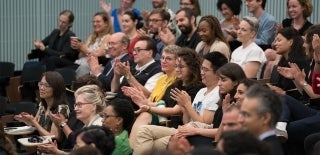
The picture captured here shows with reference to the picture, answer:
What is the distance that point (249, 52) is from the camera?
9.82 meters

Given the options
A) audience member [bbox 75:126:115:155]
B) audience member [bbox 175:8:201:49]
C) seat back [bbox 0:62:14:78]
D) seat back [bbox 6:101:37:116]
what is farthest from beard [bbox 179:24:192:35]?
audience member [bbox 75:126:115:155]

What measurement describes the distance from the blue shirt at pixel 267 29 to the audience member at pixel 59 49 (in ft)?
9.29

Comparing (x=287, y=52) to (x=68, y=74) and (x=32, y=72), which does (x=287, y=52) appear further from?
(x=32, y=72)

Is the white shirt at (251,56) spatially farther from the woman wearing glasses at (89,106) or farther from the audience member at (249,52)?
the woman wearing glasses at (89,106)

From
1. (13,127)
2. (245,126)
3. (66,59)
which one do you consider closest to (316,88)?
(245,126)

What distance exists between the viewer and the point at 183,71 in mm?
9055

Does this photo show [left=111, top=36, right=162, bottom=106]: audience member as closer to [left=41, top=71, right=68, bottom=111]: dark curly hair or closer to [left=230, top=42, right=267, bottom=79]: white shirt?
[left=41, top=71, right=68, bottom=111]: dark curly hair

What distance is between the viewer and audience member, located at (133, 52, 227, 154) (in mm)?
8203

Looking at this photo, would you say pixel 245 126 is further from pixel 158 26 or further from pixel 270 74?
pixel 158 26

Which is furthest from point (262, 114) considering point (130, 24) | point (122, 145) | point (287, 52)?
point (130, 24)

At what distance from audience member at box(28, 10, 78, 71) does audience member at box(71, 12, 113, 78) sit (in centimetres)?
22

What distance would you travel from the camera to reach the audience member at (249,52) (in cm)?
979

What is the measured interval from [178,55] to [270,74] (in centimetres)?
118

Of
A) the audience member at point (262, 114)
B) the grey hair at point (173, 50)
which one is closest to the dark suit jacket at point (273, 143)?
the audience member at point (262, 114)
